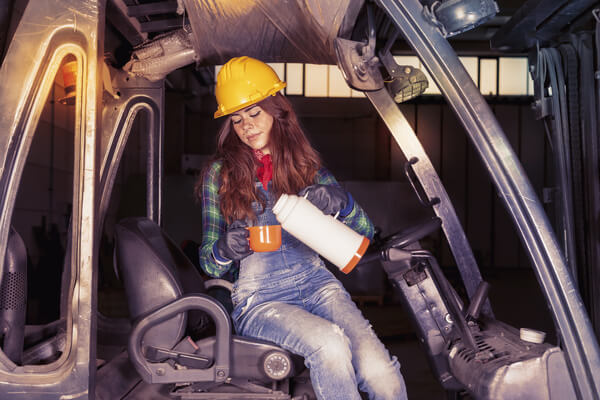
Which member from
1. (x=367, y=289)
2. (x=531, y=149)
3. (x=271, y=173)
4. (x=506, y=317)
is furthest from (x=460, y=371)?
(x=531, y=149)

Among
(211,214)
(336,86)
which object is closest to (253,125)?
(211,214)

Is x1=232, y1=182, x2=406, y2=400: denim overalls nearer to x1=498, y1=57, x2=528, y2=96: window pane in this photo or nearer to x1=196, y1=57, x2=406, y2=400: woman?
x1=196, y1=57, x2=406, y2=400: woman

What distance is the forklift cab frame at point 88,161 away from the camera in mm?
1474

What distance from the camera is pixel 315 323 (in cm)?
191

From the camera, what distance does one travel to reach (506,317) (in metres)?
6.73

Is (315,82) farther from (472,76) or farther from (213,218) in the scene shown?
(213,218)

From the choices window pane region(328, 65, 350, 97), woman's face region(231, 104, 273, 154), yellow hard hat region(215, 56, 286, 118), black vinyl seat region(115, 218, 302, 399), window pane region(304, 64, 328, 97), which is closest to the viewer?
black vinyl seat region(115, 218, 302, 399)

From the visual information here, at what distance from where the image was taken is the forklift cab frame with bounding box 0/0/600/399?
147 cm

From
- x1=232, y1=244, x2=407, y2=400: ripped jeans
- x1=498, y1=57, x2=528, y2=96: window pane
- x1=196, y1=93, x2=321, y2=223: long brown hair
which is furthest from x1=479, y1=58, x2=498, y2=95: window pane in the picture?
x1=232, y1=244, x2=407, y2=400: ripped jeans

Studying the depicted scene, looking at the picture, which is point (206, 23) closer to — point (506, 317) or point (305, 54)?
point (305, 54)

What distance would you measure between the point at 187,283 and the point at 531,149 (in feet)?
45.7

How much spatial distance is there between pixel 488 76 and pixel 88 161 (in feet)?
45.7

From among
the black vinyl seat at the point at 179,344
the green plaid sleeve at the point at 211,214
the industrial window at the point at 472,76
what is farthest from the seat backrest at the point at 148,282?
the industrial window at the point at 472,76

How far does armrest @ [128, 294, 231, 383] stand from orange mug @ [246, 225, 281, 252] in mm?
278
